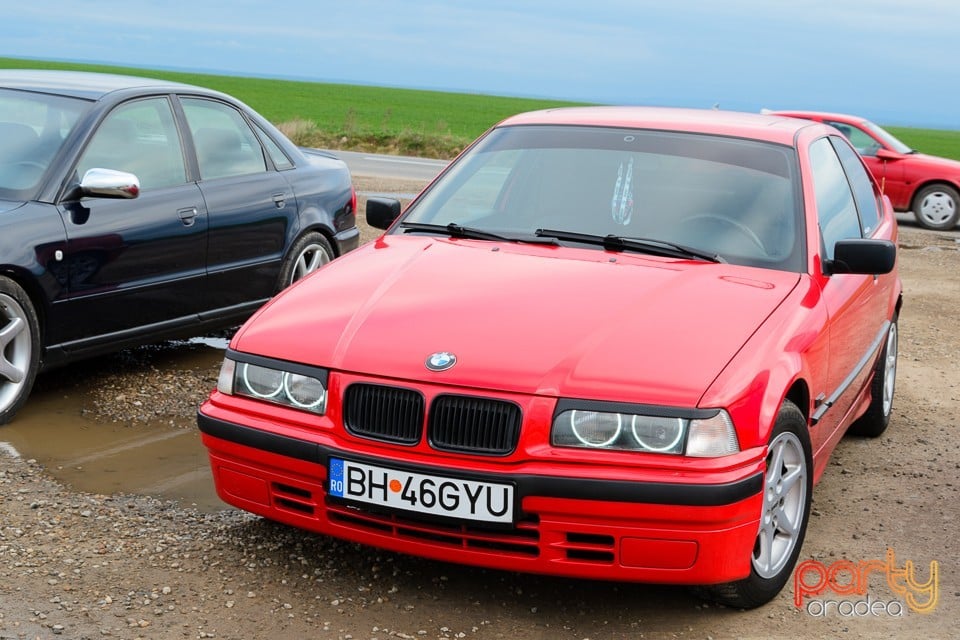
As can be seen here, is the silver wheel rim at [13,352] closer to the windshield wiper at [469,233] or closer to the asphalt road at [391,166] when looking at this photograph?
the windshield wiper at [469,233]

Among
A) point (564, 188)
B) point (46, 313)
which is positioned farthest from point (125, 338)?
point (564, 188)

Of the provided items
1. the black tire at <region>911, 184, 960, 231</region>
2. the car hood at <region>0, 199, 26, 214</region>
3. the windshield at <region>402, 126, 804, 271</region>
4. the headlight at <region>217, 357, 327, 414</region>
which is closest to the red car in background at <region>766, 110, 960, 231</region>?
the black tire at <region>911, 184, 960, 231</region>

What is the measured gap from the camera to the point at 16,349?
227 inches

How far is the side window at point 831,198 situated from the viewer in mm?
4988

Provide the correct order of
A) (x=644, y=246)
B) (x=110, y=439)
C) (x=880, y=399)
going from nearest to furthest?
(x=644, y=246)
(x=110, y=439)
(x=880, y=399)

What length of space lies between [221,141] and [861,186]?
368cm

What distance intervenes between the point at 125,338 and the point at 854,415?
3.69 meters

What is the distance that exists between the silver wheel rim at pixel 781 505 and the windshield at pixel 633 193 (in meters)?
0.81

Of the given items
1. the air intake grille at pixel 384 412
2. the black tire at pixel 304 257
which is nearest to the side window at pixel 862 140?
the black tire at pixel 304 257

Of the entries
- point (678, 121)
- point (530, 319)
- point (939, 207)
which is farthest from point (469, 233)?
point (939, 207)

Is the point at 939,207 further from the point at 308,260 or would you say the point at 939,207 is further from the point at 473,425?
the point at 473,425

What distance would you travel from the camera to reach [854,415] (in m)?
5.60

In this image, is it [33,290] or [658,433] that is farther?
[33,290]

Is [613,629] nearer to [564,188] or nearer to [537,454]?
[537,454]
